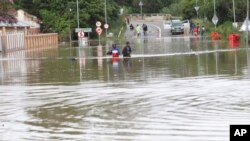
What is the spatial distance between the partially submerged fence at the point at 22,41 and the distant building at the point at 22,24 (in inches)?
37.5

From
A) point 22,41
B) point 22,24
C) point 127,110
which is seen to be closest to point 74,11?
point 22,24

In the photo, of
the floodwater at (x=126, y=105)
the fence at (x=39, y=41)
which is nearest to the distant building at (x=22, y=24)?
the fence at (x=39, y=41)

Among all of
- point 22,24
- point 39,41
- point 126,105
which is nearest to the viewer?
point 126,105

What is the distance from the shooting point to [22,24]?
6906 centimetres

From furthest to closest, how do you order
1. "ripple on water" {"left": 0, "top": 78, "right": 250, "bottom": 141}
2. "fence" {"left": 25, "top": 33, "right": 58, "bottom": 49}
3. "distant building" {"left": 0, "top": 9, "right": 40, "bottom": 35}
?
"fence" {"left": 25, "top": 33, "right": 58, "bottom": 49} < "distant building" {"left": 0, "top": 9, "right": 40, "bottom": 35} < "ripple on water" {"left": 0, "top": 78, "right": 250, "bottom": 141}

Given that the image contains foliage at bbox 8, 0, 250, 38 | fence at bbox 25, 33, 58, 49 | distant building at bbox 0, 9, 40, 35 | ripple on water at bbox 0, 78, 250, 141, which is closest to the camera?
ripple on water at bbox 0, 78, 250, 141

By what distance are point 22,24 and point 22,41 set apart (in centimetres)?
704

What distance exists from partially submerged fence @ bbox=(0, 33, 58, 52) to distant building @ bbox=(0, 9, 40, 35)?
0.95m

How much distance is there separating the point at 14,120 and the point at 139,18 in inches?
4663

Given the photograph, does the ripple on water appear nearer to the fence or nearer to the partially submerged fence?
the partially submerged fence

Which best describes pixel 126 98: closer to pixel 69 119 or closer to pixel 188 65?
pixel 69 119

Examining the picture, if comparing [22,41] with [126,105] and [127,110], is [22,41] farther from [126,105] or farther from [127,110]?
[127,110]

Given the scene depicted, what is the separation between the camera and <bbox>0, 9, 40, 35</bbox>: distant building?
58.3 metres

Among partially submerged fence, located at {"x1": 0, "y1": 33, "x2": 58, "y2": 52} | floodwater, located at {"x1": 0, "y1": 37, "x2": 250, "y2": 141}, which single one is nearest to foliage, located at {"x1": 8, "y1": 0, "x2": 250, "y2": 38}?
→ partially submerged fence, located at {"x1": 0, "y1": 33, "x2": 58, "y2": 52}
